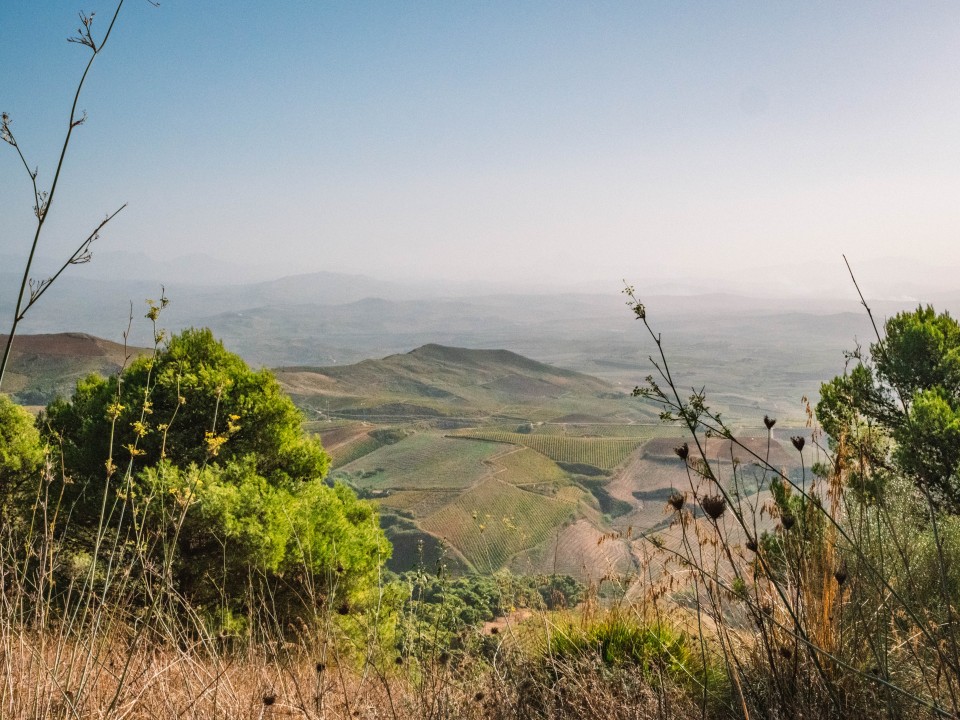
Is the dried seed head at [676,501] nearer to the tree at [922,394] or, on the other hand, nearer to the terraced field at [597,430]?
the tree at [922,394]

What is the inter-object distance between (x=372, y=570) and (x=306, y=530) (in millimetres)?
3012

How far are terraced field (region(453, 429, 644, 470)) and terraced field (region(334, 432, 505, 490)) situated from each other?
170 inches

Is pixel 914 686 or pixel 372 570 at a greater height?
pixel 914 686

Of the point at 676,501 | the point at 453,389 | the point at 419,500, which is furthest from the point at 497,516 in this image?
the point at 453,389

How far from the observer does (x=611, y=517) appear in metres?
65.7

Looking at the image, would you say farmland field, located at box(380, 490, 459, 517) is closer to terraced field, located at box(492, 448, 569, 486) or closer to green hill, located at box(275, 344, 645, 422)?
terraced field, located at box(492, 448, 569, 486)

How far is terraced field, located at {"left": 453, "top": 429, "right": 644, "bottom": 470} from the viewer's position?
7975cm

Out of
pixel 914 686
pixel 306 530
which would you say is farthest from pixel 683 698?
pixel 306 530

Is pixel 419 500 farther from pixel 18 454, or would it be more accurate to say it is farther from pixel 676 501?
pixel 676 501

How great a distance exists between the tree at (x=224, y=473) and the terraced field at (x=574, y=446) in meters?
70.3

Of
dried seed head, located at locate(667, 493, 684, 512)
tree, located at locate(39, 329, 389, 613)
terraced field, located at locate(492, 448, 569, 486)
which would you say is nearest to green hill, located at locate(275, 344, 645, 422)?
terraced field, located at locate(492, 448, 569, 486)

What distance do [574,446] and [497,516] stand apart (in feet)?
120

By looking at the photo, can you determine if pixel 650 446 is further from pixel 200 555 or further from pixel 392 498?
pixel 200 555

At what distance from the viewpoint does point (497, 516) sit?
49.6 meters
